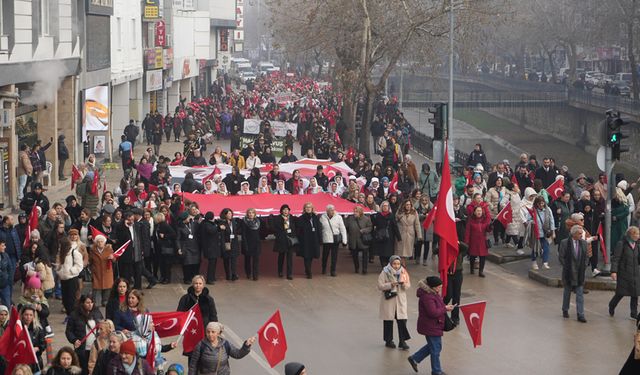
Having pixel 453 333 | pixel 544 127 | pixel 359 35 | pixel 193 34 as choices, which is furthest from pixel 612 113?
pixel 544 127

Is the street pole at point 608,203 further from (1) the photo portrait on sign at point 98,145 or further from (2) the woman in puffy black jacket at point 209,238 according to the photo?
(1) the photo portrait on sign at point 98,145

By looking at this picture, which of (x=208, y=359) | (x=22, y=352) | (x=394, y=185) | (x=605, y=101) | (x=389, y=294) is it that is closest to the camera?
(x=208, y=359)

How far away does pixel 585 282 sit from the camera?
71.8 ft

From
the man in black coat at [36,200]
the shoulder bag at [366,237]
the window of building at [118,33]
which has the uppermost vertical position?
the window of building at [118,33]

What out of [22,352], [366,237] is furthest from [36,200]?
[22,352]

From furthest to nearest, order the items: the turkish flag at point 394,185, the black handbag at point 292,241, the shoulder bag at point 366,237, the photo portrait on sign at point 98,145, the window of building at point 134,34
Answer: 1. the window of building at point 134,34
2. the photo portrait on sign at point 98,145
3. the turkish flag at point 394,185
4. the shoulder bag at point 366,237
5. the black handbag at point 292,241

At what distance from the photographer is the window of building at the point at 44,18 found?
33.1 metres

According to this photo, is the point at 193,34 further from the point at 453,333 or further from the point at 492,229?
the point at 453,333

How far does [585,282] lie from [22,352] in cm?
1103

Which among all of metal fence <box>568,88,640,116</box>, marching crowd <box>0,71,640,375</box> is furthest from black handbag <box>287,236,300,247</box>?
metal fence <box>568,88,640,116</box>

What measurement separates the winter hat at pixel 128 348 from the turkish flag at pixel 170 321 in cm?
195

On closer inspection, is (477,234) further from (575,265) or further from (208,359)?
(208,359)

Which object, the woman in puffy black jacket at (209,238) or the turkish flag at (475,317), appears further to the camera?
the woman in puffy black jacket at (209,238)

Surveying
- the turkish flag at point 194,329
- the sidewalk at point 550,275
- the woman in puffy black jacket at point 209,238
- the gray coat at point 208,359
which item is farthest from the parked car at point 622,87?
the gray coat at point 208,359
